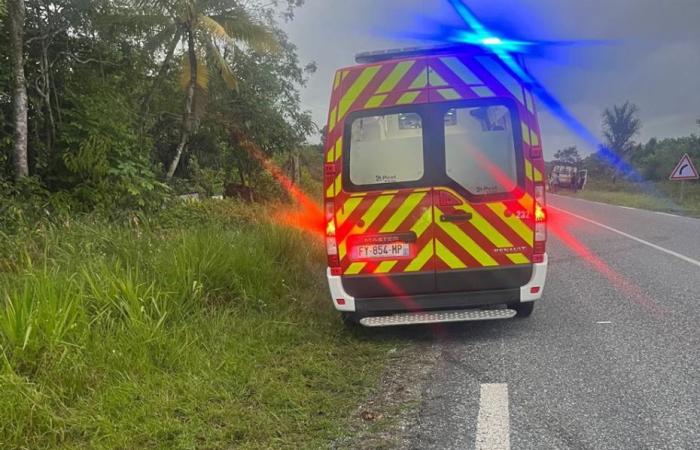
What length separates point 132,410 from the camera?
3113mm

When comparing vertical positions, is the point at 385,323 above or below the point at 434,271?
below

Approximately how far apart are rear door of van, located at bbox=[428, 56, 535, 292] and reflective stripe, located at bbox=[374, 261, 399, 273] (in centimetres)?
38

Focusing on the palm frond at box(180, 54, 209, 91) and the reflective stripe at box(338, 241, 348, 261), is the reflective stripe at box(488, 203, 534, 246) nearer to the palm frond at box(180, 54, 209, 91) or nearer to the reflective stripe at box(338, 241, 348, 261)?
the reflective stripe at box(338, 241, 348, 261)

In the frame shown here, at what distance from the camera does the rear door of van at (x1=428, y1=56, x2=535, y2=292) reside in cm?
439

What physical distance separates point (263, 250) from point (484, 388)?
3240mm

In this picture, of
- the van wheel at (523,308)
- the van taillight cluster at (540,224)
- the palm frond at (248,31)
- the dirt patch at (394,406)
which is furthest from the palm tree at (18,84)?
the van taillight cluster at (540,224)

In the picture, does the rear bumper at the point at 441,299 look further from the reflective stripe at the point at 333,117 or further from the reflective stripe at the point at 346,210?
the reflective stripe at the point at 333,117

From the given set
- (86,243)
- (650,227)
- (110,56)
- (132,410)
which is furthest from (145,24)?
(650,227)

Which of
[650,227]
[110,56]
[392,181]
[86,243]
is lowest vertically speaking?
[650,227]

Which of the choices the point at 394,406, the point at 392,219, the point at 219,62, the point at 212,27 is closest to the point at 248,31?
the point at 219,62

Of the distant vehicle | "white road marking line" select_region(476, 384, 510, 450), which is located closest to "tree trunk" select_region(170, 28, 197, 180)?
"white road marking line" select_region(476, 384, 510, 450)

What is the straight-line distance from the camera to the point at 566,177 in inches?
1654

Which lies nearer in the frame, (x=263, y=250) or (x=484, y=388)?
(x=484, y=388)

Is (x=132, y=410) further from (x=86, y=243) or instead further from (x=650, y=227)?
(x=650, y=227)
